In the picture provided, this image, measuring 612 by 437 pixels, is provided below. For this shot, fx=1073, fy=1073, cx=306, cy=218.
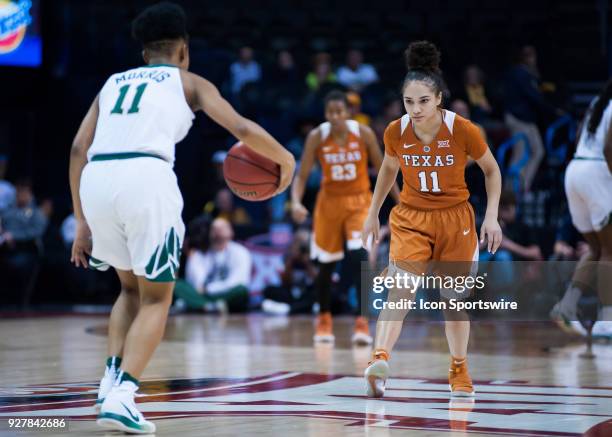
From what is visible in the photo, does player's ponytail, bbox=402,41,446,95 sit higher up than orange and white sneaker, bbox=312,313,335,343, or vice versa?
player's ponytail, bbox=402,41,446,95

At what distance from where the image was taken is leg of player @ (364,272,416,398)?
212 inches

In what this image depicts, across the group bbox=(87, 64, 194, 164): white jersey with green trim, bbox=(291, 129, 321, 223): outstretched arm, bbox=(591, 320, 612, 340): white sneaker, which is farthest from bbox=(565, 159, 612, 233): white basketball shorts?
bbox=(87, 64, 194, 164): white jersey with green trim

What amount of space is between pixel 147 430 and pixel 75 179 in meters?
1.18

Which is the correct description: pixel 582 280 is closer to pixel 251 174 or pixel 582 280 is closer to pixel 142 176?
pixel 251 174

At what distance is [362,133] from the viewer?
9.16 m

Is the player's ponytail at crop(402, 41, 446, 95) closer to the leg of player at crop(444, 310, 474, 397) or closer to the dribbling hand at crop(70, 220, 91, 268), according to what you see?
the leg of player at crop(444, 310, 474, 397)

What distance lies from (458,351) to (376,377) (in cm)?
52

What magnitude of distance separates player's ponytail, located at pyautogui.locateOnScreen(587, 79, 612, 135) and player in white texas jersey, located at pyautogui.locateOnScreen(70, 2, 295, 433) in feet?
12.7

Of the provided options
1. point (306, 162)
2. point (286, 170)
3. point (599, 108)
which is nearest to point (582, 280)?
point (599, 108)

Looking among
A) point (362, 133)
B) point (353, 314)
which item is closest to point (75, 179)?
point (362, 133)

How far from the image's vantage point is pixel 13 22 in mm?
14281

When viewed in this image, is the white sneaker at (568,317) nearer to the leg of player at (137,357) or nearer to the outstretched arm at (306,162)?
the outstretched arm at (306,162)

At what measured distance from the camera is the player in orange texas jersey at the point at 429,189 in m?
5.50

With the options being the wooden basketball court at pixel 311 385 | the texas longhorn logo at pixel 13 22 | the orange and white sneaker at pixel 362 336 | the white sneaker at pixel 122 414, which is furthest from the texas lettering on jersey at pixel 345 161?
the texas longhorn logo at pixel 13 22
